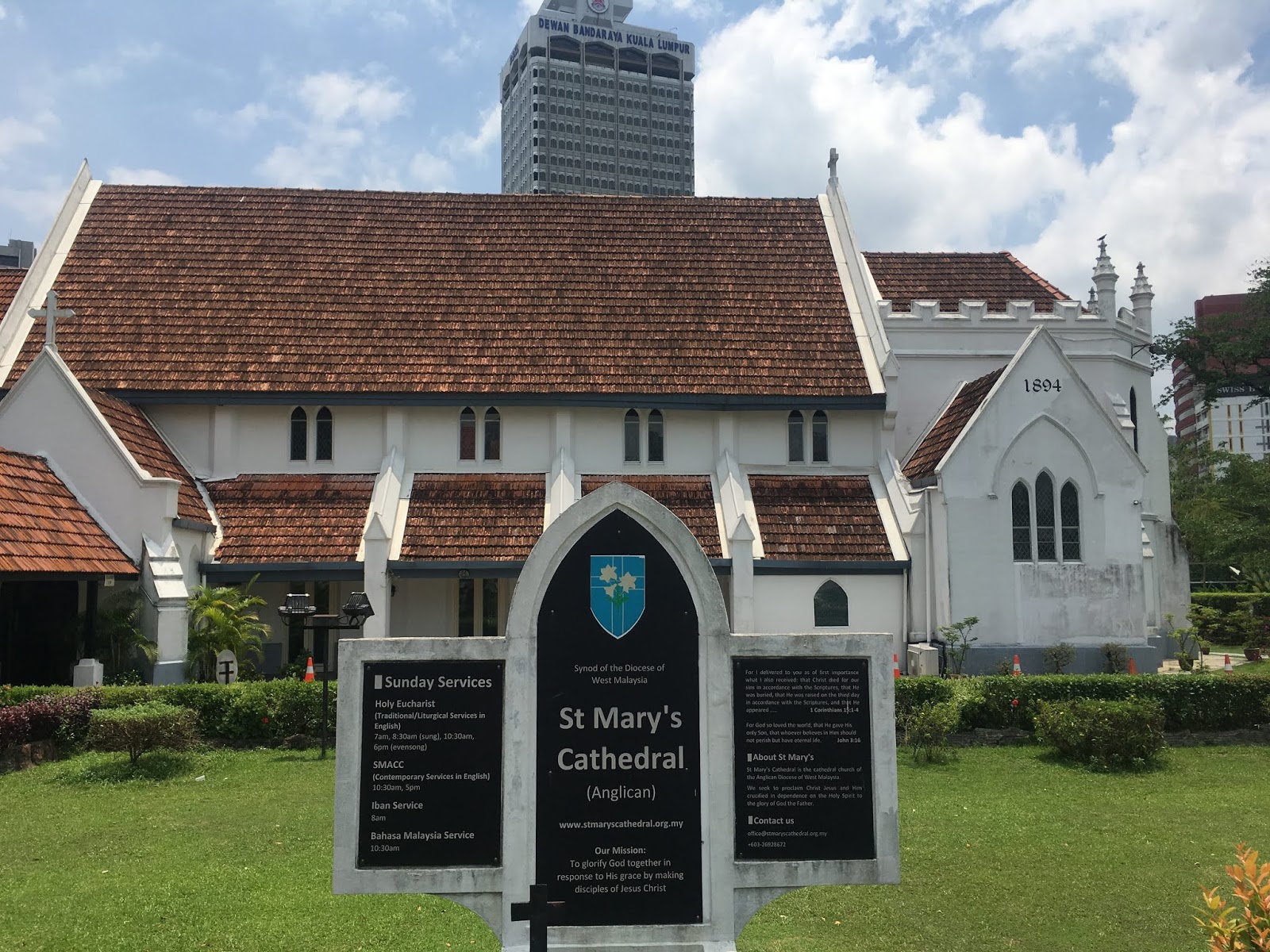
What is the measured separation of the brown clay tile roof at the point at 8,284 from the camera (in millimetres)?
23406

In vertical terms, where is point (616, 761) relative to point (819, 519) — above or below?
below

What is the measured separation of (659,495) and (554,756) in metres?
15.8

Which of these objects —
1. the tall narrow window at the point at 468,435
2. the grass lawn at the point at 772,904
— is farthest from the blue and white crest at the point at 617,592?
the tall narrow window at the point at 468,435

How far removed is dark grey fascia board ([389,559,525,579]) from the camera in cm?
2006

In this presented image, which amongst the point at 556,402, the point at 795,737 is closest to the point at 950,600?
the point at 556,402

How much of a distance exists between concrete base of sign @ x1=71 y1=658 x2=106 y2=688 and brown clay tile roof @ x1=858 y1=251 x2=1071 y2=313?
19233 mm

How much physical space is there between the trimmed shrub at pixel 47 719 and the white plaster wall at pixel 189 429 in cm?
806

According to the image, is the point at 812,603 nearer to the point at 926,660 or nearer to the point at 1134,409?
the point at 926,660

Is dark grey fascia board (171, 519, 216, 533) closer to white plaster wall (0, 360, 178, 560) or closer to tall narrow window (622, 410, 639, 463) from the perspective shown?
white plaster wall (0, 360, 178, 560)

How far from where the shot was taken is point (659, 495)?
2197 centimetres

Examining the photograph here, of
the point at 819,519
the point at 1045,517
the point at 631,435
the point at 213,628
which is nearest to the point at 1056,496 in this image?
the point at 1045,517

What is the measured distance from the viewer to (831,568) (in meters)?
20.8

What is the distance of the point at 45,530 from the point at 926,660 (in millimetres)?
16131

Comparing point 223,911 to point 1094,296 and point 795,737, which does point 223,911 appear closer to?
point 795,737
